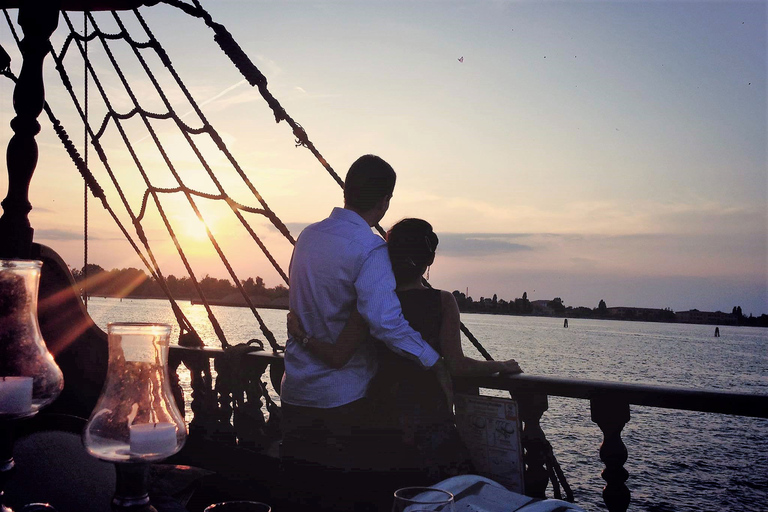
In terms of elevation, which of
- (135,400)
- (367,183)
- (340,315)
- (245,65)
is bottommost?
(135,400)

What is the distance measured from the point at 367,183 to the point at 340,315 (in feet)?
1.68

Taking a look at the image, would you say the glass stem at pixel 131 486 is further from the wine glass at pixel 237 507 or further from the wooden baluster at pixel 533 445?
the wooden baluster at pixel 533 445

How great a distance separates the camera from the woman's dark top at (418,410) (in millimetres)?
2199

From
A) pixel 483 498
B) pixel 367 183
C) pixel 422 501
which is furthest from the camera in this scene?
pixel 367 183

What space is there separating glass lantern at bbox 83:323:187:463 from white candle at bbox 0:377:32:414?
0.19 meters

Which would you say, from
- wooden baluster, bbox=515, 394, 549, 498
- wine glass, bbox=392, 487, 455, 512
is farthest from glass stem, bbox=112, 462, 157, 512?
wooden baluster, bbox=515, 394, 549, 498

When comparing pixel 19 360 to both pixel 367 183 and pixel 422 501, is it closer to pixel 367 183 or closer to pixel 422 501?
pixel 422 501

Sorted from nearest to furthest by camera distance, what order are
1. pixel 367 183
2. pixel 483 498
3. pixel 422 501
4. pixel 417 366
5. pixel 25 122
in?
1. pixel 422 501
2. pixel 483 498
3. pixel 25 122
4. pixel 417 366
5. pixel 367 183

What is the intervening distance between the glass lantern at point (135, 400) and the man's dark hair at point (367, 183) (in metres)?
1.34

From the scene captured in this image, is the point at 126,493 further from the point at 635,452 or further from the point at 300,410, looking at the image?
the point at 635,452

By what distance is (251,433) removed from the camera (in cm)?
374

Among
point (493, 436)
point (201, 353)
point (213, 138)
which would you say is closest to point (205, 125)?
point (213, 138)

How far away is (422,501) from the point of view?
0.87 metres

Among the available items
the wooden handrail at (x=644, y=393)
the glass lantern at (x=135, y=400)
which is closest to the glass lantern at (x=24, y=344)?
the glass lantern at (x=135, y=400)
